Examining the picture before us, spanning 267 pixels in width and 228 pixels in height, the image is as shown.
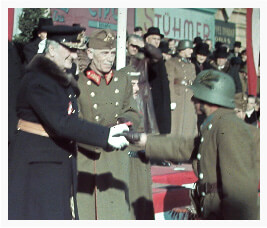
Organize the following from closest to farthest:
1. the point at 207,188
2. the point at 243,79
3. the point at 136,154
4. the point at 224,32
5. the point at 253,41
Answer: the point at 207,188, the point at 136,154, the point at 253,41, the point at 243,79, the point at 224,32

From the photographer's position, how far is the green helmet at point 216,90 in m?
3.63

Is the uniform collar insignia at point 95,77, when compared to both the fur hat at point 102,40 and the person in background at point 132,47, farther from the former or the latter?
the person in background at point 132,47

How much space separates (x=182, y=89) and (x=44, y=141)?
254 inches

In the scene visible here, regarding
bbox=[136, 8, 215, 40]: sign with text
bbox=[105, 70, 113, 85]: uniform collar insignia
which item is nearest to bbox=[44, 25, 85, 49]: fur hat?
bbox=[105, 70, 113, 85]: uniform collar insignia

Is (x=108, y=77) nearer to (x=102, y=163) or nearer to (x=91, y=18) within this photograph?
(x=102, y=163)

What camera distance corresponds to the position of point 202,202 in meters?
3.70

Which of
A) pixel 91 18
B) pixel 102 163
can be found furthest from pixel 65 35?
pixel 91 18

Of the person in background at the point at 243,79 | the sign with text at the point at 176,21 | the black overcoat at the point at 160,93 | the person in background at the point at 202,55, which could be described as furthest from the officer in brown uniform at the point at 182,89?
the sign with text at the point at 176,21

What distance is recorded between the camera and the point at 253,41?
31.8 ft

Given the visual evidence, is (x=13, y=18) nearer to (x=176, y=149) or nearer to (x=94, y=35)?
(x=94, y=35)

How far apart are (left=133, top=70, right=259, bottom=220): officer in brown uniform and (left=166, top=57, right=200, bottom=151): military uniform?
19.1ft

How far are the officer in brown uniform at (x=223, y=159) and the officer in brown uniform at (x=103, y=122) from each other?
1279 mm

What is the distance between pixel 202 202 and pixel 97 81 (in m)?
1.82
